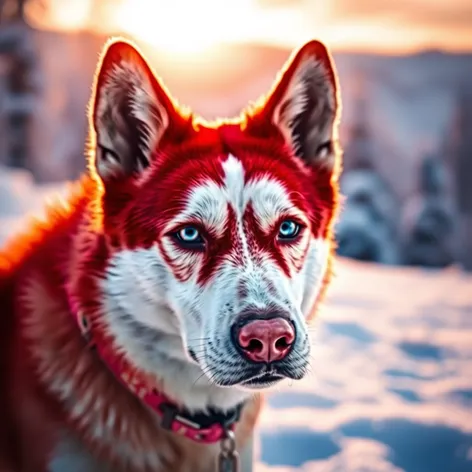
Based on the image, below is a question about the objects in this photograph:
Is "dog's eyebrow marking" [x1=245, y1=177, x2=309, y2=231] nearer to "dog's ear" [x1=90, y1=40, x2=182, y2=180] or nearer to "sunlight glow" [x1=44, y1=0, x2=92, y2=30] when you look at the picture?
"dog's ear" [x1=90, y1=40, x2=182, y2=180]

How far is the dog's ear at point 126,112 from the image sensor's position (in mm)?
1007

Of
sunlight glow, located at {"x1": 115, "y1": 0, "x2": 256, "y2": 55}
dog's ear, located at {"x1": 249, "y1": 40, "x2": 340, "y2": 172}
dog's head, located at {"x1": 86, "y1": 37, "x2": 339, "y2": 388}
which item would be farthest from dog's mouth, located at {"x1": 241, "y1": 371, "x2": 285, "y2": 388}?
sunlight glow, located at {"x1": 115, "y1": 0, "x2": 256, "y2": 55}

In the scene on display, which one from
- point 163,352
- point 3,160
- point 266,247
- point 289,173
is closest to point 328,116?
point 289,173

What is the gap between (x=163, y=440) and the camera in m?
1.13

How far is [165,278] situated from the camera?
1005mm

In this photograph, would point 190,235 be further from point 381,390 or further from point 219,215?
point 381,390

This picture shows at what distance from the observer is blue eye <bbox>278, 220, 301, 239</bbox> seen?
102 centimetres

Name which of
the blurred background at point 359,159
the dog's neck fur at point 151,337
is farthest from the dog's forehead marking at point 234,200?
the blurred background at point 359,159

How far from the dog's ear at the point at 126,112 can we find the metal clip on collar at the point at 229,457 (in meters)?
0.50

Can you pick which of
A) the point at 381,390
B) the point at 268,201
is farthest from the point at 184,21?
the point at 381,390

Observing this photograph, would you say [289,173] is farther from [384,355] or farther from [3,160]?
[3,160]

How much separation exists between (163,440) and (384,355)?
3.50ft

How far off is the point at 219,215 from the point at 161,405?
369mm

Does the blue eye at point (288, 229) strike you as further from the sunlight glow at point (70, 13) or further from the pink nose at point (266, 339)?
the sunlight glow at point (70, 13)
